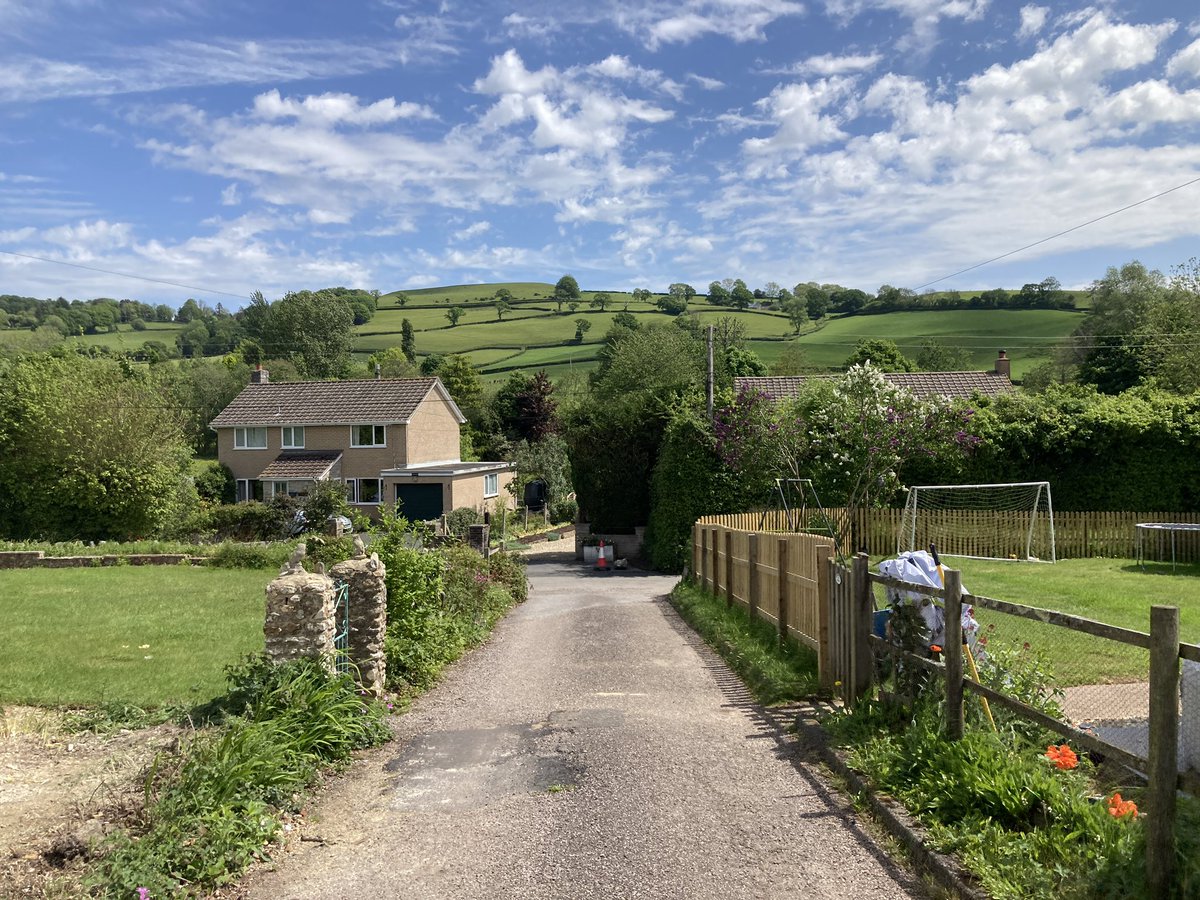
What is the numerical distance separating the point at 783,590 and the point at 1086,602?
6235 mm

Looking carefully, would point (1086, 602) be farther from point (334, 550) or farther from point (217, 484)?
point (217, 484)

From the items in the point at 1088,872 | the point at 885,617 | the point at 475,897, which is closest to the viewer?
the point at 1088,872

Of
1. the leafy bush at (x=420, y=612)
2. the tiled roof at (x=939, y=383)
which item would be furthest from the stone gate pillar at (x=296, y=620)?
the tiled roof at (x=939, y=383)

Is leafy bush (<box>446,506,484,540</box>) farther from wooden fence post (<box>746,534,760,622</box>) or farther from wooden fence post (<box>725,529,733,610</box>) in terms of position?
wooden fence post (<box>746,534,760,622</box>)

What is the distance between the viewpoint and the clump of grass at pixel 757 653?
9148mm

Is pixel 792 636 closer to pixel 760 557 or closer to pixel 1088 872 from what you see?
pixel 760 557

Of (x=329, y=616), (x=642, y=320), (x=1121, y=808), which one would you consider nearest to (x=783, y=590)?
(x=329, y=616)

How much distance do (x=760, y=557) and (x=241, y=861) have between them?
8752mm

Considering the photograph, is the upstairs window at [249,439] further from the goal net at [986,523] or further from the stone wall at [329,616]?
the stone wall at [329,616]

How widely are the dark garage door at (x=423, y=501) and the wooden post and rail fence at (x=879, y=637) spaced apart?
2875 cm

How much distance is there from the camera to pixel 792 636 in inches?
422

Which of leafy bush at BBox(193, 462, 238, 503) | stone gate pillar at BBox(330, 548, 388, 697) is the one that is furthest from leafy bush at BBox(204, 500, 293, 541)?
stone gate pillar at BBox(330, 548, 388, 697)

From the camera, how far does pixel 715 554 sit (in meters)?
16.9

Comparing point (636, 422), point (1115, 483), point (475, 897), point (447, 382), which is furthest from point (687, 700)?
point (447, 382)
